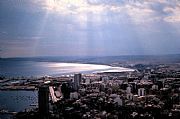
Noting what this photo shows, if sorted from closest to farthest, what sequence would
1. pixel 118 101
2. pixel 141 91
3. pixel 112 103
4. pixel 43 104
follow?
1. pixel 43 104
2. pixel 112 103
3. pixel 118 101
4. pixel 141 91

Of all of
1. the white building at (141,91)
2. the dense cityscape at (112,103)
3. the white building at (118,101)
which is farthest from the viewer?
the white building at (141,91)

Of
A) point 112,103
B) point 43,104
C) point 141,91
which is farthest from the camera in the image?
point 141,91

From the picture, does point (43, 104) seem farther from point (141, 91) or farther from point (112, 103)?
point (141, 91)

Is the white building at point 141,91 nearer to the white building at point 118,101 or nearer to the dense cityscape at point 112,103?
the dense cityscape at point 112,103

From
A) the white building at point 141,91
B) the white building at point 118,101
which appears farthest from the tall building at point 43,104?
the white building at point 141,91

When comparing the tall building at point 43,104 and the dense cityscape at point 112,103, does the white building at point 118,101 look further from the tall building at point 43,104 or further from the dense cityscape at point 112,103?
the tall building at point 43,104

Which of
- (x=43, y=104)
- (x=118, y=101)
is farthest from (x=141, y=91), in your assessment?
(x=43, y=104)

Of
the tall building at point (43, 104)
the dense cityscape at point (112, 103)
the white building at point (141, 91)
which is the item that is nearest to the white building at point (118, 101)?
the dense cityscape at point (112, 103)

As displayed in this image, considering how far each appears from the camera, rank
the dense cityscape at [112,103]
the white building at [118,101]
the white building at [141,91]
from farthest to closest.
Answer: the white building at [141,91] < the white building at [118,101] < the dense cityscape at [112,103]

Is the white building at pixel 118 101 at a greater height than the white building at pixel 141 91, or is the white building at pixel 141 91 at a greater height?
the white building at pixel 141 91

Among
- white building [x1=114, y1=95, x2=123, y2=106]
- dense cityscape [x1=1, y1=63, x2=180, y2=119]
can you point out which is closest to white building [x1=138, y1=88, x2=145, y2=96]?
dense cityscape [x1=1, y1=63, x2=180, y2=119]

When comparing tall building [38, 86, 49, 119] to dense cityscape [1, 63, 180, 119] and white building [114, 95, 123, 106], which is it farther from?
white building [114, 95, 123, 106]

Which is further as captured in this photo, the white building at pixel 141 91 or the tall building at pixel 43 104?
the white building at pixel 141 91
